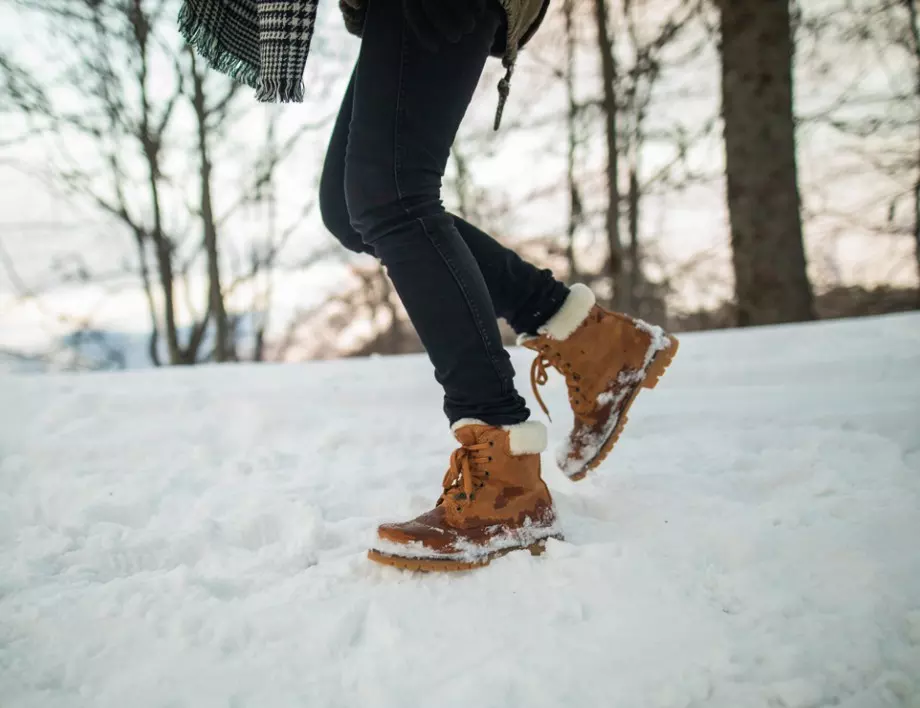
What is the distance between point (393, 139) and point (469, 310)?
0.94 feet

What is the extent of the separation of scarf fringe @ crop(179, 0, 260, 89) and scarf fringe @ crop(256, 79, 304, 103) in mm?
49

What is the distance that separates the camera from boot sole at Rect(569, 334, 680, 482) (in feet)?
3.87

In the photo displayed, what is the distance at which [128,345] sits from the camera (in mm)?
10562

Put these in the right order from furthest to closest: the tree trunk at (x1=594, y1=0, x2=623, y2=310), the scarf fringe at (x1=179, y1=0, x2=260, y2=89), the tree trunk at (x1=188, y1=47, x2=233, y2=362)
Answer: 1. the tree trunk at (x1=594, y1=0, x2=623, y2=310)
2. the tree trunk at (x1=188, y1=47, x2=233, y2=362)
3. the scarf fringe at (x1=179, y1=0, x2=260, y2=89)

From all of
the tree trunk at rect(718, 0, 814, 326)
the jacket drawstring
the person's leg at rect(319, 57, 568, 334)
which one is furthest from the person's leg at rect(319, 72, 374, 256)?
the tree trunk at rect(718, 0, 814, 326)

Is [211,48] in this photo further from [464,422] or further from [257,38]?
[464,422]

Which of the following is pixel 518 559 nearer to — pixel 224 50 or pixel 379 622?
pixel 379 622

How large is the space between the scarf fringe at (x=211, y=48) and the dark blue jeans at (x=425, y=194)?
250 millimetres

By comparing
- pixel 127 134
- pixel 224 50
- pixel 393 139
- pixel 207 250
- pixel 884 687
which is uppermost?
pixel 127 134

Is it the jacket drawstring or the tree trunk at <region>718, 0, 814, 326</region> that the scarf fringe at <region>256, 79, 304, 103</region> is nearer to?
the jacket drawstring

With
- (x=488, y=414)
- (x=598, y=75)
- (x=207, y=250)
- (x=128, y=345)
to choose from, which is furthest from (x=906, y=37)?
(x=128, y=345)

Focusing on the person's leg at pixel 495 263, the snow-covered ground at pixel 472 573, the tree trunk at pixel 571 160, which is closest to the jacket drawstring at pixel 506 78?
the person's leg at pixel 495 263

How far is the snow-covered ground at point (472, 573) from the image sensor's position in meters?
0.68

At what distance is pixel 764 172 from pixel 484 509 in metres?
3.86
